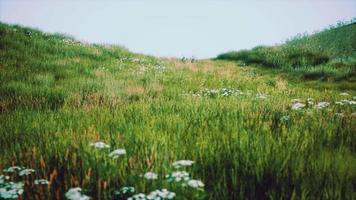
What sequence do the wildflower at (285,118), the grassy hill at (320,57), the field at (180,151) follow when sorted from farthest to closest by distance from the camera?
the grassy hill at (320,57) < the wildflower at (285,118) < the field at (180,151)

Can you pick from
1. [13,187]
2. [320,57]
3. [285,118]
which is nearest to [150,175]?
[13,187]

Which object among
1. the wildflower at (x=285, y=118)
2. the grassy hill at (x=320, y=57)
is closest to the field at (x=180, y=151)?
the wildflower at (x=285, y=118)

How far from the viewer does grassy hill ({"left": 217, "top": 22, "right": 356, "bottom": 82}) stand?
46.5 feet

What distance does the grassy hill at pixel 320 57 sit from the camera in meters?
14.2

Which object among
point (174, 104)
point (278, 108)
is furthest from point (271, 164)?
point (174, 104)

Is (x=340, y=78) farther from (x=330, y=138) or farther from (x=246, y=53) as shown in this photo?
(x=246, y=53)

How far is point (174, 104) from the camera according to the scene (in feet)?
19.9

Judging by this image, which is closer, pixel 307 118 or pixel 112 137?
pixel 112 137

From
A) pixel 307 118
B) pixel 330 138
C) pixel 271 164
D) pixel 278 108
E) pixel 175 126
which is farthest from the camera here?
pixel 278 108

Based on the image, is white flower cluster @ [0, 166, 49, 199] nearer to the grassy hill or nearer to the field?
the field

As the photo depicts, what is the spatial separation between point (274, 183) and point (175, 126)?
5.63 feet

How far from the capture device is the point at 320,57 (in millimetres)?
19188

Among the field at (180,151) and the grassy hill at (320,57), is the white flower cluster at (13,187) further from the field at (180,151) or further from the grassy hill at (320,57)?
the grassy hill at (320,57)

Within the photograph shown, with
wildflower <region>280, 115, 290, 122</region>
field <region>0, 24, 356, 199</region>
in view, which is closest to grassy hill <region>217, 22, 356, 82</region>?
field <region>0, 24, 356, 199</region>
